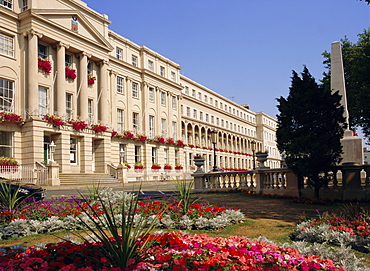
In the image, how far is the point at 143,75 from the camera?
43.9 m

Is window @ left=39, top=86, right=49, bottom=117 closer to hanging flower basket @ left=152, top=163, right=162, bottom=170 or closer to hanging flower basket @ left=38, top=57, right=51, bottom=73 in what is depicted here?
hanging flower basket @ left=38, top=57, right=51, bottom=73

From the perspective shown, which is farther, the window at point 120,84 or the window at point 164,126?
the window at point 164,126

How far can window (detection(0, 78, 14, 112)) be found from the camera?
2722 centimetres

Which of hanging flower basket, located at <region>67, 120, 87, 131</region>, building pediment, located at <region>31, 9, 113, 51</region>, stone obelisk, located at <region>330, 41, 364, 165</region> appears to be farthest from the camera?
hanging flower basket, located at <region>67, 120, 87, 131</region>

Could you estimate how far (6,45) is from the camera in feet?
90.9

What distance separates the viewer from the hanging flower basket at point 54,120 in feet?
93.1

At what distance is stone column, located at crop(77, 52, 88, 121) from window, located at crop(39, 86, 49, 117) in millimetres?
3623

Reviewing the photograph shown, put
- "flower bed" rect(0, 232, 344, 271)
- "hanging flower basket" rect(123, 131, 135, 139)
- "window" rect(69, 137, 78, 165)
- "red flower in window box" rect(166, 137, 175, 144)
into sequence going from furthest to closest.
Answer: "red flower in window box" rect(166, 137, 175, 144), "hanging flower basket" rect(123, 131, 135, 139), "window" rect(69, 137, 78, 165), "flower bed" rect(0, 232, 344, 271)

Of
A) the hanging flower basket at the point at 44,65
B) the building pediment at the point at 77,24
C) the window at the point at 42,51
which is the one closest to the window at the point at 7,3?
the building pediment at the point at 77,24

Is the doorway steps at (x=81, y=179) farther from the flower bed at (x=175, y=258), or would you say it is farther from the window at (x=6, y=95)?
the flower bed at (x=175, y=258)

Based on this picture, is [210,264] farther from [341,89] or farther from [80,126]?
[80,126]

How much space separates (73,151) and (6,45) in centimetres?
1036

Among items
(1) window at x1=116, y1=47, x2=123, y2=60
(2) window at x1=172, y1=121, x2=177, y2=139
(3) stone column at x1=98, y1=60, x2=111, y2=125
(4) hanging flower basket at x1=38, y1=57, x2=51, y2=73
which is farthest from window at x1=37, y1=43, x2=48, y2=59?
(2) window at x1=172, y1=121, x2=177, y2=139

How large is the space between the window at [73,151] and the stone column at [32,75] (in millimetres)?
4924
